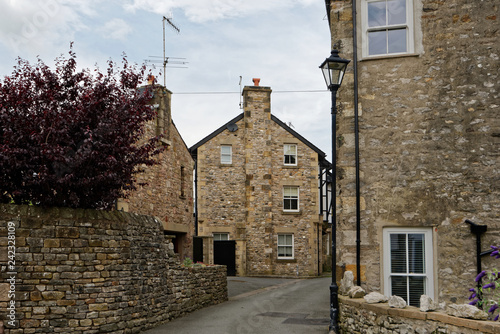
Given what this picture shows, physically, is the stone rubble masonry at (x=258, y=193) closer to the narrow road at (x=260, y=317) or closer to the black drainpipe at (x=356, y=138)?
the narrow road at (x=260, y=317)

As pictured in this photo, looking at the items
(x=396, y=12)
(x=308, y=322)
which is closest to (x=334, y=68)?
(x=396, y=12)

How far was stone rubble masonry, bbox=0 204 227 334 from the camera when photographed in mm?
8484

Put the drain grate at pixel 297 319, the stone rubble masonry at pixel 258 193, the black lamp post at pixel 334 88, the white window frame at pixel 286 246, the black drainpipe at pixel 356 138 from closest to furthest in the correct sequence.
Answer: the black lamp post at pixel 334 88, the black drainpipe at pixel 356 138, the drain grate at pixel 297 319, the stone rubble masonry at pixel 258 193, the white window frame at pixel 286 246

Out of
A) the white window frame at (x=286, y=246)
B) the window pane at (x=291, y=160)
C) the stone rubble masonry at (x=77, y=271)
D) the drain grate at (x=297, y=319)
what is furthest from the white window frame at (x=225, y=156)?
the stone rubble masonry at (x=77, y=271)

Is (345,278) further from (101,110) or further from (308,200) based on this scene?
(308,200)

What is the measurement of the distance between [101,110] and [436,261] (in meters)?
6.56

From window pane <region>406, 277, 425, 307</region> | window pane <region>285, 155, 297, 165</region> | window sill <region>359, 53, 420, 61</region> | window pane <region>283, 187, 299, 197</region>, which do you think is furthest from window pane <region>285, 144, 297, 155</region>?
window pane <region>406, 277, 425, 307</region>

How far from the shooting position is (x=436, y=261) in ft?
31.1

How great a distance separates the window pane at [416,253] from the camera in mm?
9602

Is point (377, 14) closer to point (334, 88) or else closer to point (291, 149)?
point (334, 88)

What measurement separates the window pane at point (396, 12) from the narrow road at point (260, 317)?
6007mm

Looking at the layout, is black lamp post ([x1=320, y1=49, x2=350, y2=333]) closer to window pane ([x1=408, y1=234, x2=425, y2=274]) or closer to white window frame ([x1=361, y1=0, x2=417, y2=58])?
white window frame ([x1=361, y1=0, x2=417, y2=58])

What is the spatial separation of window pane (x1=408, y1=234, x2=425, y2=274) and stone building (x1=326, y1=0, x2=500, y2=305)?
18mm

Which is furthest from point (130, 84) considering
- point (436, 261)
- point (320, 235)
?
point (320, 235)
